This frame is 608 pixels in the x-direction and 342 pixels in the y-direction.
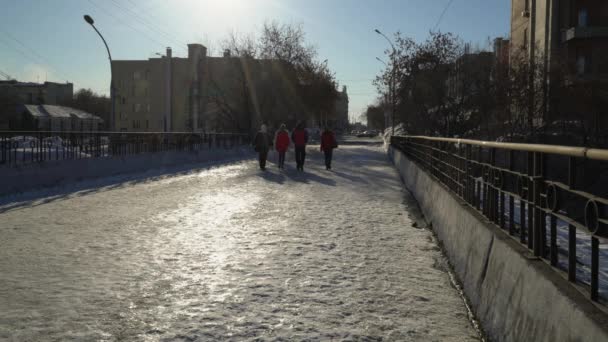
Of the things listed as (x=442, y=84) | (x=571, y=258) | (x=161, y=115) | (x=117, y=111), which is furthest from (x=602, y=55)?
(x=117, y=111)

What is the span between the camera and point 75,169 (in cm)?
1689

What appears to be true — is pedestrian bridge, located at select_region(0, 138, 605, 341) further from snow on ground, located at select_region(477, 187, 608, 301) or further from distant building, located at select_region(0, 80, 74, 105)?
distant building, located at select_region(0, 80, 74, 105)

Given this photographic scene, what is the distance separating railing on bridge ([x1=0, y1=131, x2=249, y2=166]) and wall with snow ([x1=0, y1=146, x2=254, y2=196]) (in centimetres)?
20

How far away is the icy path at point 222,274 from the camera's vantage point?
4.21 m

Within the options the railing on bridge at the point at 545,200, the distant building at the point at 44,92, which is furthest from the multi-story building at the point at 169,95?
the railing on bridge at the point at 545,200

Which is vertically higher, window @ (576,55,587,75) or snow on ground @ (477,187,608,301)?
window @ (576,55,587,75)

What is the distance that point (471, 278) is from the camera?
4.94m

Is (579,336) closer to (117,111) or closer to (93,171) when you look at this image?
(93,171)

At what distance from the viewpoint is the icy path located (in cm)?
421

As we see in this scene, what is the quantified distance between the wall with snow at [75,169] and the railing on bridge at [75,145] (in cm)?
20

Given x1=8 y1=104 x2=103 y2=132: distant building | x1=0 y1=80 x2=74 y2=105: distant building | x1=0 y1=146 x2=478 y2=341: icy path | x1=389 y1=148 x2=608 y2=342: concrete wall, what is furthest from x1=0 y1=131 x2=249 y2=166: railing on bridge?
x1=0 y1=80 x2=74 y2=105: distant building

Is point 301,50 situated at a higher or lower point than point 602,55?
higher

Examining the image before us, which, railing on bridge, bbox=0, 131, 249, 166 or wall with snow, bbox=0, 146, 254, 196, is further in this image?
railing on bridge, bbox=0, 131, 249, 166

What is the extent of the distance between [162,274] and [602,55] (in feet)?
104
